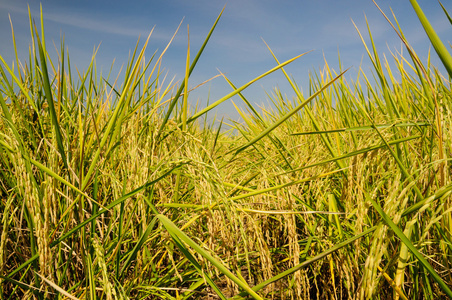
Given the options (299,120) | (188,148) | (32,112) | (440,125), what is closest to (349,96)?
(299,120)

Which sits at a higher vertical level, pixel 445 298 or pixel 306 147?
pixel 306 147

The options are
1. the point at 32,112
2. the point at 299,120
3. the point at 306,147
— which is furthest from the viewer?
the point at 299,120

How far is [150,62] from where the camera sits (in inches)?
54.4

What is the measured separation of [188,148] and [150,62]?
2.19 feet

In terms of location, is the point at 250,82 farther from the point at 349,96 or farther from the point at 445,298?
the point at 349,96

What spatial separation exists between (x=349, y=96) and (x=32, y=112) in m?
1.80

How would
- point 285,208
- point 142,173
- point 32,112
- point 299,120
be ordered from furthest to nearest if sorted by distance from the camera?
point 299,120, point 32,112, point 285,208, point 142,173

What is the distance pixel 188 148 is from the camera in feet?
3.05

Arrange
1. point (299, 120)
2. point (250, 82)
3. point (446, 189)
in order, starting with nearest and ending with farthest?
point (446, 189) → point (250, 82) → point (299, 120)

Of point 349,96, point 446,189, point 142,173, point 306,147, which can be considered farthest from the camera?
point 306,147

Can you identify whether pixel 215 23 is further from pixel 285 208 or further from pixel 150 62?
pixel 285 208

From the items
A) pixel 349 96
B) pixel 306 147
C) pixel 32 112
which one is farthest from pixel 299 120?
pixel 32 112

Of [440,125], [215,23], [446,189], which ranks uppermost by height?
[215,23]

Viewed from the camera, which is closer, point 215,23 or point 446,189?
point 446,189
